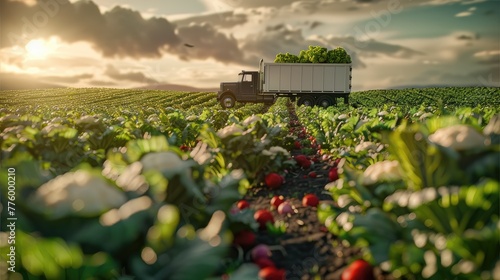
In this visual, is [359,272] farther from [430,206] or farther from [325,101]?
[325,101]

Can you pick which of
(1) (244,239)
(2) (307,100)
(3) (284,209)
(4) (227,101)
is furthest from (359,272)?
(2) (307,100)

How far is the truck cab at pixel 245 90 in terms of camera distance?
3222 cm

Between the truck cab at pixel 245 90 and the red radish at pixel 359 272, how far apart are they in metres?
29.4

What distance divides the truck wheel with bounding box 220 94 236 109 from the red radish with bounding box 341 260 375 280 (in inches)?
1147

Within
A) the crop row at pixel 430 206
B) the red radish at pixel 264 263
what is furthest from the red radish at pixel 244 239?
the crop row at pixel 430 206

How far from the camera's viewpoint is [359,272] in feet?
9.26

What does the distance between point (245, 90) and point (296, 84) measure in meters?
3.61

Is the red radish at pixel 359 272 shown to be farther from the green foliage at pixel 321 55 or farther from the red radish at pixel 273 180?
the green foliage at pixel 321 55

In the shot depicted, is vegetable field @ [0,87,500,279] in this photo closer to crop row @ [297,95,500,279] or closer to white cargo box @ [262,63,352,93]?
crop row @ [297,95,500,279]

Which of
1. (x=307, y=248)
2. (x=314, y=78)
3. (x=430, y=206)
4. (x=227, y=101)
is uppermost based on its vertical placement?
(x=314, y=78)

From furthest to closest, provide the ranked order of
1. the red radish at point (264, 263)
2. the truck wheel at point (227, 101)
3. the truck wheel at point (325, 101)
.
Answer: the truck wheel at point (325, 101)
the truck wheel at point (227, 101)
the red radish at point (264, 263)

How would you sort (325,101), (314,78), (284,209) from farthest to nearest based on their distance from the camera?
1. (325,101)
2. (314,78)
3. (284,209)

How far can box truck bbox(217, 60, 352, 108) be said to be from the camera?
32250mm

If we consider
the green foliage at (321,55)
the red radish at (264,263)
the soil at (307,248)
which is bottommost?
the soil at (307,248)
